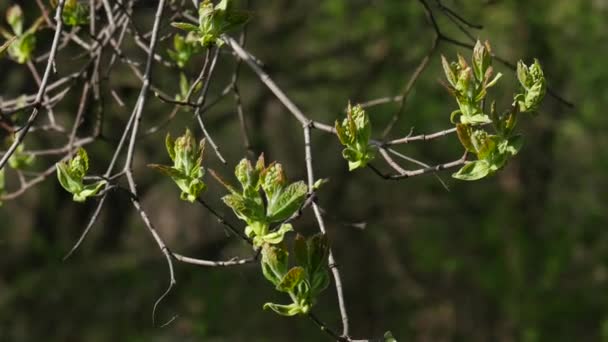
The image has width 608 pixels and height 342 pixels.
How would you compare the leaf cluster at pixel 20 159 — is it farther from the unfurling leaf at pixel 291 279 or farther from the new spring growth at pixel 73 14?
the unfurling leaf at pixel 291 279

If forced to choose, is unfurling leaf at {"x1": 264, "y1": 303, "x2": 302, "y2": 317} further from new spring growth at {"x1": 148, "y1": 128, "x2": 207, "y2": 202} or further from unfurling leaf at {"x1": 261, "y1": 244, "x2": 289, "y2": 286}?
new spring growth at {"x1": 148, "y1": 128, "x2": 207, "y2": 202}

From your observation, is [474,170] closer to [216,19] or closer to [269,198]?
[269,198]

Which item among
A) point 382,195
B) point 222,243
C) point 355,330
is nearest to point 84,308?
point 222,243

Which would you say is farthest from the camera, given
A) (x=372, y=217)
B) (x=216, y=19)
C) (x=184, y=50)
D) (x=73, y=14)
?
(x=372, y=217)

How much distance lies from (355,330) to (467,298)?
92 centimetres

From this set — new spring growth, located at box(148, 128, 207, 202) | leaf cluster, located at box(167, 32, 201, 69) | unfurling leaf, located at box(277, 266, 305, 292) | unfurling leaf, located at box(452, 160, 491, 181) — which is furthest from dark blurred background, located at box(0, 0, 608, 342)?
unfurling leaf, located at box(277, 266, 305, 292)

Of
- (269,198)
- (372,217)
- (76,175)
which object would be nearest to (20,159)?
(76,175)

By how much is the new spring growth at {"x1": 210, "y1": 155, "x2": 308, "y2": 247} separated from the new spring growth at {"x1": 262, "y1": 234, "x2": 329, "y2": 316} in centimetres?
3

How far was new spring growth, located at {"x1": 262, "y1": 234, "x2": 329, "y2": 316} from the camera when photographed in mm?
1346

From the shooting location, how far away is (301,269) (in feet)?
4.36

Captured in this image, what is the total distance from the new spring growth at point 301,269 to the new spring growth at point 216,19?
1.35 ft

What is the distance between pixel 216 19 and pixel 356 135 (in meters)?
0.30

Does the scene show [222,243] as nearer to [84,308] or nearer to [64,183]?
[84,308]

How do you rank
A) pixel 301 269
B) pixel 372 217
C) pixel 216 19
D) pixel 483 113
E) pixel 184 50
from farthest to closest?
pixel 372 217
pixel 184 50
pixel 216 19
pixel 483 113
pixel 301 269
